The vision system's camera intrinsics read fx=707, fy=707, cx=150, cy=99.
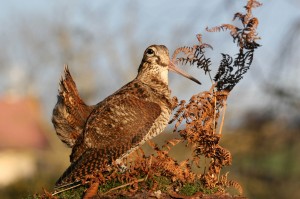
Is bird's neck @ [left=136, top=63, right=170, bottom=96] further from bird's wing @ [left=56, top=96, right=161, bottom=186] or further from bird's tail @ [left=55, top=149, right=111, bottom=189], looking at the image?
bird's tail @ [left=55, top=149, right=111, bottom=189]

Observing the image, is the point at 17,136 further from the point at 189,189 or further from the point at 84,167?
the point at 189,189

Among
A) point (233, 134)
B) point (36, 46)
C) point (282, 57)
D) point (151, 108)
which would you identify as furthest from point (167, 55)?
point (36, 46)

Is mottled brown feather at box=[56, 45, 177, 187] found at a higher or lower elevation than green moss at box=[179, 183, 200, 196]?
higher

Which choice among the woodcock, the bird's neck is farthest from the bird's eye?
the bird's neck

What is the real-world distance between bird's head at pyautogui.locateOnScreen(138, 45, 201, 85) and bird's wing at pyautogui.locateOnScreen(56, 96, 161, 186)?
1.97ft

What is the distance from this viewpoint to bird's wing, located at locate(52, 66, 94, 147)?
7.35 meters

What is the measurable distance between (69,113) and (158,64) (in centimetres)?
110

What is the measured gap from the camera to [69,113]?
739 centimetres

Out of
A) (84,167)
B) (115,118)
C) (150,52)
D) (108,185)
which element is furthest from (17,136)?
(108,185)

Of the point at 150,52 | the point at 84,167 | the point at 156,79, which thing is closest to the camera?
the point at 84,167

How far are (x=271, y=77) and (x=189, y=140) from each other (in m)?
6.40

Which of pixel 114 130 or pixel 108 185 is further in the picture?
pixel 114 130

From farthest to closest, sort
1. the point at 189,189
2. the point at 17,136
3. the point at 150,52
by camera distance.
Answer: the point at 17,136, the point at 150,52, the point at 189,189

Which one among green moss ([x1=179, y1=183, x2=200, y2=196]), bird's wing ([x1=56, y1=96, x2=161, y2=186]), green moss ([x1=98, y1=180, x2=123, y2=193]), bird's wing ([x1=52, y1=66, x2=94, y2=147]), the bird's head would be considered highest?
the bird's head
